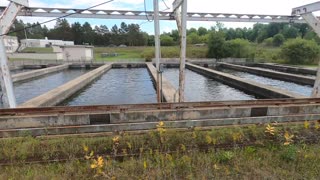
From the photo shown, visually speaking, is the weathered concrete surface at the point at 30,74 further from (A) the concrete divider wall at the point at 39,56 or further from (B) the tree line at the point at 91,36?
(B) the tree line at the point at 91,36

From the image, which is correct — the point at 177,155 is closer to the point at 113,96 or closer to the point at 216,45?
the point at 113,96

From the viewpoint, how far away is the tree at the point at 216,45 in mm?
41688

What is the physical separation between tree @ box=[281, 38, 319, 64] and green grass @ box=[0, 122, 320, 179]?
3411 cm

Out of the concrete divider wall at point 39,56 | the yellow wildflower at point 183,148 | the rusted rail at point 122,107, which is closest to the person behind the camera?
the yellow wildflower at point 183,148

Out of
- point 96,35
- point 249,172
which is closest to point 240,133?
point 249,172

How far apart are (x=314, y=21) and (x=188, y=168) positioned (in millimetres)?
7477

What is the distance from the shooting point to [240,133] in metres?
4.62

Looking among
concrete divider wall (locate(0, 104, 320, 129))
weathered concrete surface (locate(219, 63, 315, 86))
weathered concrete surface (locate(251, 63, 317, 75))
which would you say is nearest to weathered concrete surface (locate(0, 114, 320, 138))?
concrete divider wall (locate(0, 104, 320, 129))

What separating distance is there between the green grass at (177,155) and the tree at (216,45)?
128ft

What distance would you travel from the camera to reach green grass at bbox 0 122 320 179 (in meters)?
3.45

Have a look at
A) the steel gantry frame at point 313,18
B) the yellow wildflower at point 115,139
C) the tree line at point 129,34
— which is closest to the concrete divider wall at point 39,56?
the steel gantry frame at point 313,18

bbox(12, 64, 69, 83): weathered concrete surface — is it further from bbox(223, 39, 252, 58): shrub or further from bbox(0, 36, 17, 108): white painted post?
bbox(223, 39, 252, 58): shrub

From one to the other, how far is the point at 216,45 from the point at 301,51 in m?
14.2

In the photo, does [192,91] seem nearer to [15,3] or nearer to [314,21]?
[314,21]
